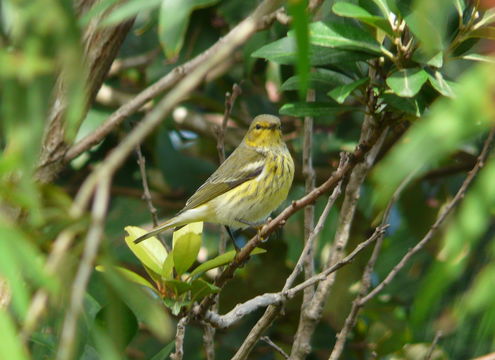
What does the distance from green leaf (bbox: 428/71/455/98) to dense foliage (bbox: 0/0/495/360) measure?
0.03 feet

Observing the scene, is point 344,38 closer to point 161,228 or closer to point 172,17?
point 172,17

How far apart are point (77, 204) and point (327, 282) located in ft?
6.05

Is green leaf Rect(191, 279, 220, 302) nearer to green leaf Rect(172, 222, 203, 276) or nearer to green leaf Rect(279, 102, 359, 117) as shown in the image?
green leaf Rect(172, 222, 203, 276)

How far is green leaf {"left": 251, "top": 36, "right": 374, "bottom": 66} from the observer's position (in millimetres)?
3014

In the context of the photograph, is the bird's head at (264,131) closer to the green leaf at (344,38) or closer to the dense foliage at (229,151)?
the dense foliage at (229,151)

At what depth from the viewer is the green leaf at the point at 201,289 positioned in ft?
8.75

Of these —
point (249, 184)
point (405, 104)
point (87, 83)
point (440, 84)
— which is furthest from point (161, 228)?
point (440, 84)

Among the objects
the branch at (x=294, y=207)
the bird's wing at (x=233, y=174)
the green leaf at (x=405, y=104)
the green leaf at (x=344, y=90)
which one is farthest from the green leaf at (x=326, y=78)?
the bird's wing at (x=233, y=174)

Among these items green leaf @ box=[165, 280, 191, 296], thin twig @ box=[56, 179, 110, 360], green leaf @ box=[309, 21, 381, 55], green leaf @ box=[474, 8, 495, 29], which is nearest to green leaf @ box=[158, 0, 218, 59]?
green leaf @ box=[309, 21, 381, 55]

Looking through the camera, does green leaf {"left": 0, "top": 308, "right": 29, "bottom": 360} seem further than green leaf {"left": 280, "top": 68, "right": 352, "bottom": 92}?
No

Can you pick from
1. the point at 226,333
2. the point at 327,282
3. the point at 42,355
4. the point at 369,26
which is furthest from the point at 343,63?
the point at 226,333

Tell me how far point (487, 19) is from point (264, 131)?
207 cm

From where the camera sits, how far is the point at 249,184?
470 centimetres

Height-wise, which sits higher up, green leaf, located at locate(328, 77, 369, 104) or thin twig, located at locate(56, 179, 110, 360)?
thin twig, located at locate(56, 179, 110, 360)
